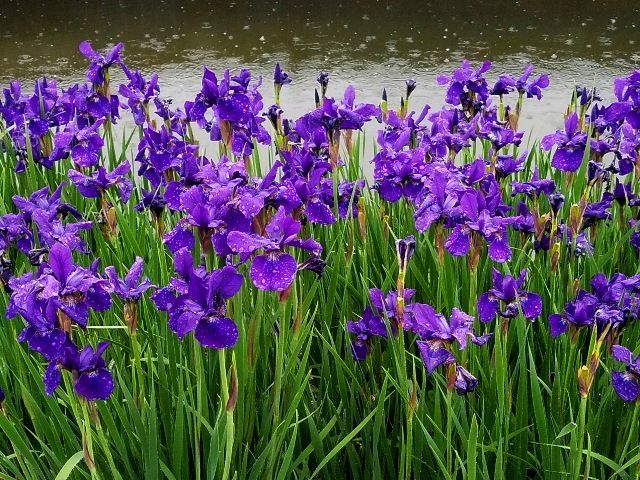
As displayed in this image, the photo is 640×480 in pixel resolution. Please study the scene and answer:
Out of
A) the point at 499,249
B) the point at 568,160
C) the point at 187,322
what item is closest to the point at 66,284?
the point at 187,322

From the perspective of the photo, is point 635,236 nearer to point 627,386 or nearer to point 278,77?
point 627,386

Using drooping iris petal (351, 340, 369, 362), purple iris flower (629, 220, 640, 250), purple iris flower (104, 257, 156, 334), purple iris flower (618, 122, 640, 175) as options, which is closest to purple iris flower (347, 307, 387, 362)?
drooping iris petal (351, 340, 369, 362)

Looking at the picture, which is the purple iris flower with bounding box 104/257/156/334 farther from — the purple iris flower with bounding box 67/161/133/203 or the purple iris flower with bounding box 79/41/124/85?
the purple iris flower with bounding box 79/41/124/85

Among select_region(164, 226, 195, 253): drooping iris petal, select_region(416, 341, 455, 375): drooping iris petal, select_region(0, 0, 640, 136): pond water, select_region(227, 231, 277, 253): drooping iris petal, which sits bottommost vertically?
select_region(0, 0, 640, 136): pond water

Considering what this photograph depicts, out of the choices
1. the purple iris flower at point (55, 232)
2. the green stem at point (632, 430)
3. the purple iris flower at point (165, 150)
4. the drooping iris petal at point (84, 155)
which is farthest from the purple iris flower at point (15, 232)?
the green stem at point (632, 430)

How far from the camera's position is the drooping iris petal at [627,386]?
1393 millimetres

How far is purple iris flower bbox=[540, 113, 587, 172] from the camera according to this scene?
7.04 ft

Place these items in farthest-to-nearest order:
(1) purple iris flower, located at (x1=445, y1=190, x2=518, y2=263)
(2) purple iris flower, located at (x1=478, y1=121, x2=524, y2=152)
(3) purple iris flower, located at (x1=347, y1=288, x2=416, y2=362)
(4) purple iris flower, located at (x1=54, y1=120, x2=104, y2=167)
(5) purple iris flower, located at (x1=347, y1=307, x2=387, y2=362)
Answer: (4) purple iris flower, located at (x1=54, y1=120, x2=104, y2=167)
(2) purple iris flower, located at (x1=478, y1=121, x2=524, y2=152)
(5) purple iris flower, located at (x1=347, y1=307, x2=387, y2=362)
(3) purple iris flower, located at (x1=347, y1=288, x2=416, y2=362)
(1) purple iris flower, located at (x1=445, y1=190, x2=518, y2=263)

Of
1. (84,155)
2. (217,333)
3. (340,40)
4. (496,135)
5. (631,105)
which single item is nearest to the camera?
(217,333)

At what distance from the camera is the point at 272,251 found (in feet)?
4.10

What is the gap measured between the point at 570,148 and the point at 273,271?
4.26 ft

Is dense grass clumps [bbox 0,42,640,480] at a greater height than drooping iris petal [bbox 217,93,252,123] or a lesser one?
lesser

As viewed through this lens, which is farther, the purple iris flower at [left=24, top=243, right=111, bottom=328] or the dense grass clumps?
the dense grass clumps

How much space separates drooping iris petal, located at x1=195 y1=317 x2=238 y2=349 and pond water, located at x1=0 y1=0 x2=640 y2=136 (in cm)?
438
